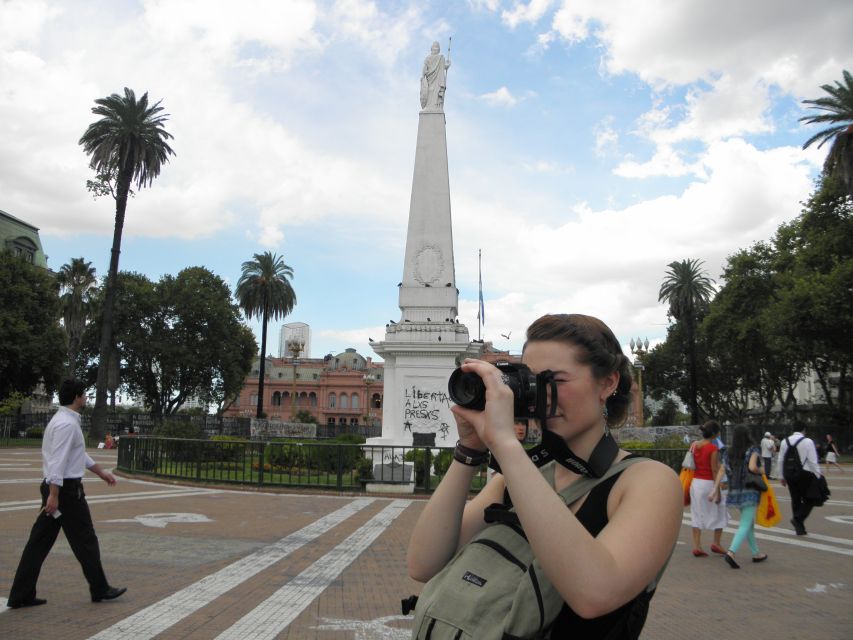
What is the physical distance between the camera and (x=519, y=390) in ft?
5.64

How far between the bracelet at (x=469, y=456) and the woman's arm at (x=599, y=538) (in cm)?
32

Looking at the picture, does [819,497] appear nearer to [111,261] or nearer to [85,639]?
[85,639]

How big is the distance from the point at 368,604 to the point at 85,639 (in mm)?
2170

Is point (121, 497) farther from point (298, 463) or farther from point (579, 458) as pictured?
point (579, 458)

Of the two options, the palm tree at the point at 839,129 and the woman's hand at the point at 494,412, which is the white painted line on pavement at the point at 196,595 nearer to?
the woman's hand at the point at 494,412

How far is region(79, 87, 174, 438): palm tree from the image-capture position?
117 ft

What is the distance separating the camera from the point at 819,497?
1030cm

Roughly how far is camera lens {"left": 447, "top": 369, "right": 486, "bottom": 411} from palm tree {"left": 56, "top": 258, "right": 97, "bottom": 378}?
57.2 m

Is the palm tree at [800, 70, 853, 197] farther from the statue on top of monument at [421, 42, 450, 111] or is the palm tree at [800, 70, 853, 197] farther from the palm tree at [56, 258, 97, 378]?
the palm tree at [56, 258, 97, 378]

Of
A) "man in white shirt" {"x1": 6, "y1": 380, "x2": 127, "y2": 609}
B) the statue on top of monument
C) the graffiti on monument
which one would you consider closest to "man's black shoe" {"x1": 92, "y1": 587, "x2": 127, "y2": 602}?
"man in white shirt" {"x1": 6, "y1": 380, "x2": 127, "y2": 609}

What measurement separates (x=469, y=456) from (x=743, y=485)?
26.0ft

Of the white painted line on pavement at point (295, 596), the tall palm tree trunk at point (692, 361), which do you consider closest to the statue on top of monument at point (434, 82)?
the white painted line on pavement at point (295, 596)

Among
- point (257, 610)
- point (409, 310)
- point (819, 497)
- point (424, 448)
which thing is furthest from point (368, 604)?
point (409, 310)

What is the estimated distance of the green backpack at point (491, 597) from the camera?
1.53m
